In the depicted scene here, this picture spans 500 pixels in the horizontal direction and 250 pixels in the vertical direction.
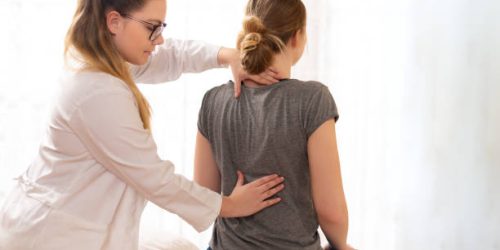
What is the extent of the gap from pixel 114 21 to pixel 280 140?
0.44 m

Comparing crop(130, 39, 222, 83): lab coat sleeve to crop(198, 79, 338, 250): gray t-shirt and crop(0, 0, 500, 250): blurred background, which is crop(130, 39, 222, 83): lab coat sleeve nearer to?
crop(198, 79, 338, 250): gray t-shirt

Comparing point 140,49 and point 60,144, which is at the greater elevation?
point 140,49

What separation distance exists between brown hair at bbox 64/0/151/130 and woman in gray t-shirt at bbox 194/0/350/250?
0.21 m

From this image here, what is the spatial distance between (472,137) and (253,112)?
78cm

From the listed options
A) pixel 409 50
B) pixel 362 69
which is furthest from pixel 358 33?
pixel 409 50

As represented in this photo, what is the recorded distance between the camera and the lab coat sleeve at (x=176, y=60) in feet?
5.69

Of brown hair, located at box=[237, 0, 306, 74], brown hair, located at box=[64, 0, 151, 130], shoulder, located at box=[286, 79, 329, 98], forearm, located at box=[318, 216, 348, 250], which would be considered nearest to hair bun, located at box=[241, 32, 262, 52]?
brown hair, located at box=[237, 0, 306, 74]

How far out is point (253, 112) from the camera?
1.39 metres

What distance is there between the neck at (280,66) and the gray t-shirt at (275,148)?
0.03m

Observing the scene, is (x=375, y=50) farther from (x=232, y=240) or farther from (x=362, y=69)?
(x=232, y=240)

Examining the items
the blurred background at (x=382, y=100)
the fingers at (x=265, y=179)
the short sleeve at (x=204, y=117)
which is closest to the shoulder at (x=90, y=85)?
the short sleeve at (x=204, y=117)

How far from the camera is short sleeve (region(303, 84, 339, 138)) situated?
4.31ft

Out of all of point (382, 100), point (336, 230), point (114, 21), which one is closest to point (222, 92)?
point (114, 21)

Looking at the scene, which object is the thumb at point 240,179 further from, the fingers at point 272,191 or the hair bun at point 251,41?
the hair bun at point 251,41
